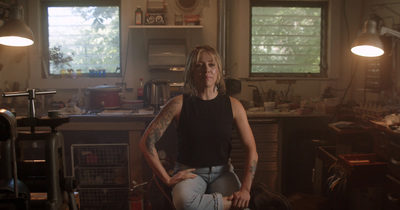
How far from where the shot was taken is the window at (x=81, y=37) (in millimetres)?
3878

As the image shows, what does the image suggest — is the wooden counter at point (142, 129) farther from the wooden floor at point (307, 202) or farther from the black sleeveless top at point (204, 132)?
the black sleeveless top at point (204, 132)

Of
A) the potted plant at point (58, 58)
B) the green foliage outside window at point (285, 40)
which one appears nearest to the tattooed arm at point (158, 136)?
the green foliage outside window at point (285, 40)

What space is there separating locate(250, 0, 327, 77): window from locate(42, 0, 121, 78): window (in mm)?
1645

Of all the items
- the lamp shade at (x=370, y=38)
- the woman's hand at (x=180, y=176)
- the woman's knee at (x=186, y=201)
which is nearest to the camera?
the woman's knee at (x=186, y=201)

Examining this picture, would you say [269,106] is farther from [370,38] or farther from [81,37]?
[81,37]

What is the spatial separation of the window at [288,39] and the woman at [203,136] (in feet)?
6.87

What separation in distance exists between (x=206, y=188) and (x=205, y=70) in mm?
673

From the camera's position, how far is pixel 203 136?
189 centimetres

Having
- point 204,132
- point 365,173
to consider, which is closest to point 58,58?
point 204,132

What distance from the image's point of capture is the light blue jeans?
5.50 feet

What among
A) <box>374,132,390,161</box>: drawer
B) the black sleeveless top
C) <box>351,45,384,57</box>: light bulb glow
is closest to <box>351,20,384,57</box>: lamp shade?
<box>351,45,384,57</box>: light bulb glow

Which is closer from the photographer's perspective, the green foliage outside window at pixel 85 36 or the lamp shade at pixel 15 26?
the lamp shade at pixel 15 26

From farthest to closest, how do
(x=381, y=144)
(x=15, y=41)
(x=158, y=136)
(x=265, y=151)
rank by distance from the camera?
(x=265, y=151) < (x=15, y=41) < (x=381, y=144) < (x=158, y=136)

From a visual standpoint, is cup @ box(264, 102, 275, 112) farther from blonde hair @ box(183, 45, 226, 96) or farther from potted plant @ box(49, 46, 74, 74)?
potted plant @ box(49, 46, 74, 74)
